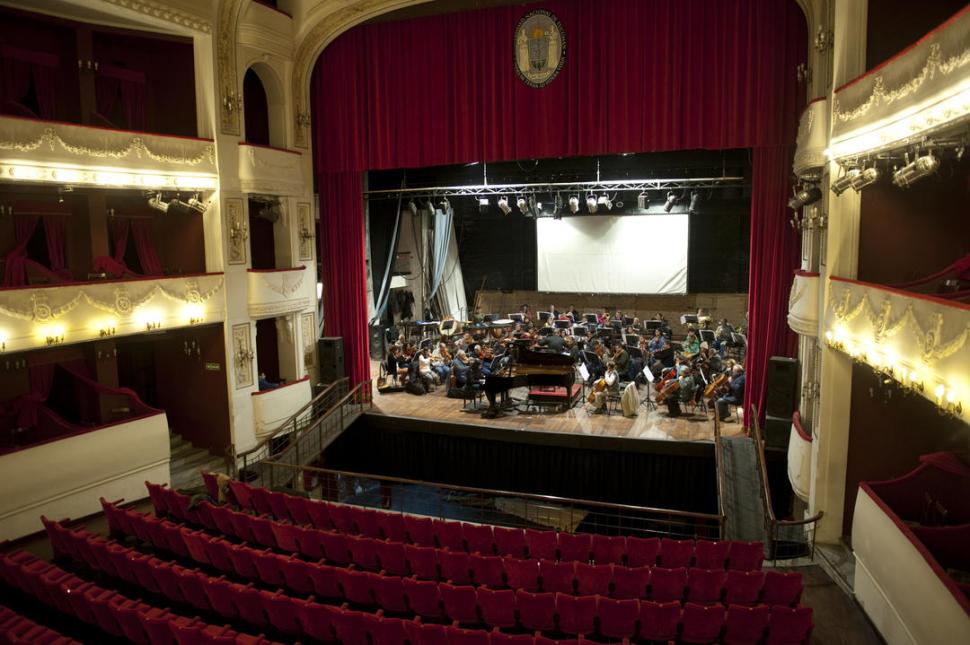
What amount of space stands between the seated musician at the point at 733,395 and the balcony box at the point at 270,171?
10.1 meters

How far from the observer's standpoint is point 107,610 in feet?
21.4

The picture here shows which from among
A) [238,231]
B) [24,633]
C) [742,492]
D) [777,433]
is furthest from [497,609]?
[238,231]

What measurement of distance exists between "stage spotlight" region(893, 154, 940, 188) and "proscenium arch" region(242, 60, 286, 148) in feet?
39.8

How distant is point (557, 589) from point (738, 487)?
4733mm

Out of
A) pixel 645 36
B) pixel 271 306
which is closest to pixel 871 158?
pixel 645 36

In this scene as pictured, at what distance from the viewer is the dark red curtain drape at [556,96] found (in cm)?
1185

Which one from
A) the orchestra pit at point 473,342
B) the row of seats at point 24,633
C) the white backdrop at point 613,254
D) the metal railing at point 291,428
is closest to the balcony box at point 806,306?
the orchestra pit at point 473,342

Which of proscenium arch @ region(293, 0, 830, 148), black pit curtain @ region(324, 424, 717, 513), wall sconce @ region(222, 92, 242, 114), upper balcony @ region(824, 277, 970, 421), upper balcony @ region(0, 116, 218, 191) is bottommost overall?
black pit curtain @ region(324, 424, 717, 513)

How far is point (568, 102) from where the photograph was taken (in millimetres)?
13203

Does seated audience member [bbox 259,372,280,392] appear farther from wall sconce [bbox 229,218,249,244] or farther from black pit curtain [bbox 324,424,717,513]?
wall sconce [bbox 229,218,249,244]

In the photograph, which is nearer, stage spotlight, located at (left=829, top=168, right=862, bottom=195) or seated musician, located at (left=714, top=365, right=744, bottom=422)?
stage spotlight, located at (left=829, top=168, right=862, bottom=195)

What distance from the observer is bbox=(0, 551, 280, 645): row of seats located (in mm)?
6016

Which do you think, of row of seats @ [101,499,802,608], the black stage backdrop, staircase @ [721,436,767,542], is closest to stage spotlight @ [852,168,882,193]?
row of seats @ [101,499,802,608]

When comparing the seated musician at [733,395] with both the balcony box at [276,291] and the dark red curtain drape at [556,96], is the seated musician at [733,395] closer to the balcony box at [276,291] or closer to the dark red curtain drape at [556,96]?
the dark red curtain drape at [556,96]
